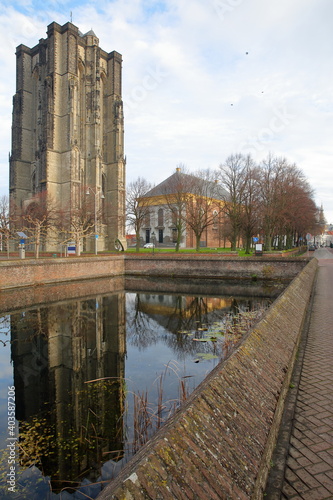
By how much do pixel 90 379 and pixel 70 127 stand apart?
38213 millimetres

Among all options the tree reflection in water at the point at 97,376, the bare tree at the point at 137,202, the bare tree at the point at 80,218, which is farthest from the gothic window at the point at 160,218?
the tree reflection in water at the point at 97,376

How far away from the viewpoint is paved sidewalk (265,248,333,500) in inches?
106

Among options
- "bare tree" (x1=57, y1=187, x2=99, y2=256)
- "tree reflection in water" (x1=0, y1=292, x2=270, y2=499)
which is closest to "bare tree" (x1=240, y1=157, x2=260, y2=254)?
"bare tree" (x1=57, y1=187, x2=99, y2=256)

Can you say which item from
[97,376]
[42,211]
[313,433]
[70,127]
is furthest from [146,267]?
[313,433]

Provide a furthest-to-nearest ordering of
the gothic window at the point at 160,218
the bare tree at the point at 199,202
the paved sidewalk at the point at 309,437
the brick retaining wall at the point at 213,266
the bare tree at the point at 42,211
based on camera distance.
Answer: the gothic window at the point at 160,218 < the bare tree at the point at 199,202 < the bare tree at the point at 42,211 < the brick retaining wall at the point at 213,266 < the paved sidewalk at the point at 309,437

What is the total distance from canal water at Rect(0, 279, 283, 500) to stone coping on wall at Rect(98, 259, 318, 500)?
957mm

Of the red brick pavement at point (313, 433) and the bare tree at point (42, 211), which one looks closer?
the red brick pavement at point (313, 433)

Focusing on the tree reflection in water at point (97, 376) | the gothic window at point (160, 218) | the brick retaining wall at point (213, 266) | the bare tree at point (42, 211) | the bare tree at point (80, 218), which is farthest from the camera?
the gothic window at point (160, 218)

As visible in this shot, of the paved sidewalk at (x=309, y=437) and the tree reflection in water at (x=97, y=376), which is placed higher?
the paved sidewalk at (x=309, y=437)

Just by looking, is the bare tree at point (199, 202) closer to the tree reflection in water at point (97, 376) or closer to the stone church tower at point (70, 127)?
the stone church tower at point (70, 127)

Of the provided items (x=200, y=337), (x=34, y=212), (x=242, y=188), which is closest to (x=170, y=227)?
(x=242, y=188)

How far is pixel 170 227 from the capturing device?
56.6 m

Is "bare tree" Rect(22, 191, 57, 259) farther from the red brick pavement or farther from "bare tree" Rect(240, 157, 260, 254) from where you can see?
the red brick pavement

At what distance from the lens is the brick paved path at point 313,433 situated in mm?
2719
